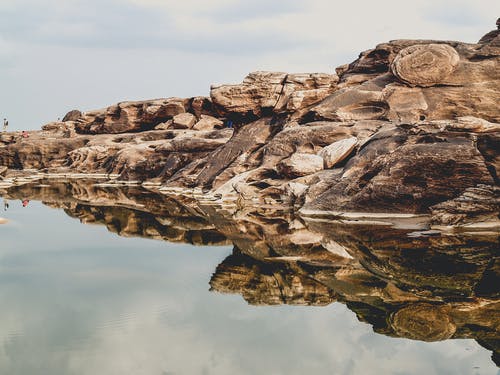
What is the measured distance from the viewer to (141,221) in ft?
75.7

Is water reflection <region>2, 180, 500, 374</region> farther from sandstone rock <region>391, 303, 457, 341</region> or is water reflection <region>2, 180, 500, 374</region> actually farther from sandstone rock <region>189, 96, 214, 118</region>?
sandstone rock <region>189, 96, 214, 118</region>

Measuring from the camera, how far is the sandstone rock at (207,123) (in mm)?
62000

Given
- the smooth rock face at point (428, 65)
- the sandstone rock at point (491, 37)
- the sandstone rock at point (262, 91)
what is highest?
the sandstone rock at point (491, 37)

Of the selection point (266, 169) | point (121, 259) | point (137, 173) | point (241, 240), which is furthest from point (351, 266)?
point (137, 173)

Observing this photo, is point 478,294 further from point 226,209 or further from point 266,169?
point 266,169

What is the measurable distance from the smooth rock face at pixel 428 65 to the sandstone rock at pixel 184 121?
3398 cm

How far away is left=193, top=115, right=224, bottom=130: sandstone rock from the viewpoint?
6200 cm

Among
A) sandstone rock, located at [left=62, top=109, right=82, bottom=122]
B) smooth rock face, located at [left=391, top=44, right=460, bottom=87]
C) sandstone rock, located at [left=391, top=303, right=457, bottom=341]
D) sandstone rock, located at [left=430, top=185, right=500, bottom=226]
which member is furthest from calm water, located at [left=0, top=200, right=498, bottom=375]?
sandstone rock, located at [left=62, top=109, right=82, bottom=122]

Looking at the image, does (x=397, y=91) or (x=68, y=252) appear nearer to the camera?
(x=68, y=252)

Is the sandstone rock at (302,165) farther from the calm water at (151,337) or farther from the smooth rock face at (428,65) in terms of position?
the calm water at (151,337)

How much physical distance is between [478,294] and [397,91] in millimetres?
24043

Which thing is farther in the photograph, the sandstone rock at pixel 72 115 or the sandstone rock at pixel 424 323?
the sandstone rock at pixel 72 115

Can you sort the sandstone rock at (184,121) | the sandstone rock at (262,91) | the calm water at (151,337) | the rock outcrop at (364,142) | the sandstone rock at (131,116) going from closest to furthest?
1. the calm water at (151,337)
2. the rock outcrop at (364,142)
3. the sandstone rock at (262,91)
4. the sandstone rock at (184,121)
5. the sandstone rock at (131,116)

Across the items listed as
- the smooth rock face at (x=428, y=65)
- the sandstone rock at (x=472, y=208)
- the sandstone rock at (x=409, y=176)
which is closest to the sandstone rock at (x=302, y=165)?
the sandstone rock at (x=409, y=176)
